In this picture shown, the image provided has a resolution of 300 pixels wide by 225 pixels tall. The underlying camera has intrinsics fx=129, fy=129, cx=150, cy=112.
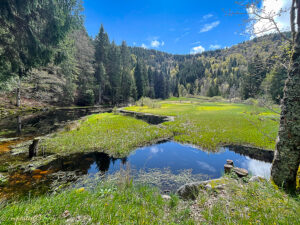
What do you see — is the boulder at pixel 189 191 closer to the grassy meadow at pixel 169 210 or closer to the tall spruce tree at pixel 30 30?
the grassy meadow at pixel 169 210

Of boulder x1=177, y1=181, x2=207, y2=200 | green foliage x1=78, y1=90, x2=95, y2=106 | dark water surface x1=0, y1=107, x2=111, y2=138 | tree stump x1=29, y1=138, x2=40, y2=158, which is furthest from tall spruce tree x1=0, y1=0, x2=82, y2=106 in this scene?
green foliage x1=78, y1=90, x2=95, y2=106

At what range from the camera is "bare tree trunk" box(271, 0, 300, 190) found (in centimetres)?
333

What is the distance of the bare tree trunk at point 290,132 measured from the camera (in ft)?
10.9

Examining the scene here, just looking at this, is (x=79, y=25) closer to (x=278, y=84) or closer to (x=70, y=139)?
(x=70, y=139)

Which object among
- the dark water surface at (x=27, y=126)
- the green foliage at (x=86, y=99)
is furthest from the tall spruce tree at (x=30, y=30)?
the green foliage at (x=86, y=99)

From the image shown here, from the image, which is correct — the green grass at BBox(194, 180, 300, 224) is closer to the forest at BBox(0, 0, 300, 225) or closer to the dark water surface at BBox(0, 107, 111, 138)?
the forest at BBox(0, 0, 300, 225)

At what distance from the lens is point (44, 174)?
240 inches

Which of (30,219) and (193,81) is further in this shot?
(193,81)

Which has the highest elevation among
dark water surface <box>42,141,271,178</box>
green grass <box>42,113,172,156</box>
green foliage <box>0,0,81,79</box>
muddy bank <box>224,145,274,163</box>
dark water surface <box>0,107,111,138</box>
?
green foliage <box>0,0,81,79</box>

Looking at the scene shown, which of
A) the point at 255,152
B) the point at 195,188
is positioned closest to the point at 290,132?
the point at 195,188

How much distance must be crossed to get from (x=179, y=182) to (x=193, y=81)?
454ft

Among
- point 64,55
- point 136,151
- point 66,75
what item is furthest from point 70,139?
point 66,75

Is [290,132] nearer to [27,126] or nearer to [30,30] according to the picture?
[30,30]

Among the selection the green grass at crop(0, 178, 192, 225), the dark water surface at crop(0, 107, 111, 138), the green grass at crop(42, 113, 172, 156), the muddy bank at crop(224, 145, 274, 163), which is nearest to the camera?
the green grass at crop(0, 178, 192, 225)
